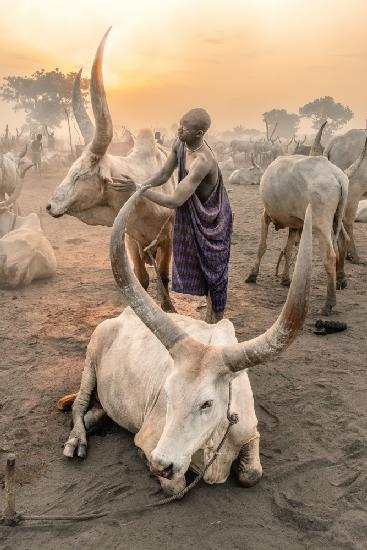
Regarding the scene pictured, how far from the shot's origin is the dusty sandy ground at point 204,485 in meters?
2.60

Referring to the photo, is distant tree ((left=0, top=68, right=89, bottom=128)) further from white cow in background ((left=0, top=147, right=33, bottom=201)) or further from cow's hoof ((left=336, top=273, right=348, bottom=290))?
cow's hoof ((left=336, top=273, right=348, bottom=290))

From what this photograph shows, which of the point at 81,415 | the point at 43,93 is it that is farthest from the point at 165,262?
the point at 43,93

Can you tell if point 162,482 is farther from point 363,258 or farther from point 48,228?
point 48,228

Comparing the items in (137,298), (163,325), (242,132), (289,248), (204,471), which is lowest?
(204,471)

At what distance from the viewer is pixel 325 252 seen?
18.5ft

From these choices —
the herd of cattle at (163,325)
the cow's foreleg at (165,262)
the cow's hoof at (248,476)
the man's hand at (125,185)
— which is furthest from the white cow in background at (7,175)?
the cow's hoof at (248,476)

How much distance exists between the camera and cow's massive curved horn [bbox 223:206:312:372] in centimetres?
198

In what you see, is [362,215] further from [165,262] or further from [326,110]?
[326,110]

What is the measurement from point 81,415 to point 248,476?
1.28 meters

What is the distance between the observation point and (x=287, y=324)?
6.87ft

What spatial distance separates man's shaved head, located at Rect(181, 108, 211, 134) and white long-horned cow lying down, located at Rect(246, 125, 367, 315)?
238 cm

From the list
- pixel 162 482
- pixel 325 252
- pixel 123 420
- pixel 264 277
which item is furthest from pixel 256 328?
pixel 162 482

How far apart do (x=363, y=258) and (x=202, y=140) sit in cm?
509

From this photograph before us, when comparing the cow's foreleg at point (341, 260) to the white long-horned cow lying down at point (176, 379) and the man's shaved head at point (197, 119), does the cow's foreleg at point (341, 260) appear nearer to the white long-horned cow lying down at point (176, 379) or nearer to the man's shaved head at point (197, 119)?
the man's shaved head at point (197, 119)
